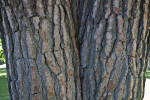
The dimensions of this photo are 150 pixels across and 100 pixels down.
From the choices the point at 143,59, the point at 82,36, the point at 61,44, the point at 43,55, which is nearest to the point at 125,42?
the point at 143,59

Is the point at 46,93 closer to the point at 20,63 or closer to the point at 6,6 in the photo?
the point at 20,63

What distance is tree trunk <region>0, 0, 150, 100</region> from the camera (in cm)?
181

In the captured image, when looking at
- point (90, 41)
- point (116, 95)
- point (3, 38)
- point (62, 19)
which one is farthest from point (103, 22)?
point (3, 38)

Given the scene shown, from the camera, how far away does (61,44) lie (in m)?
1.85

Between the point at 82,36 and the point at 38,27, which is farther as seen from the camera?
the point at 82,36

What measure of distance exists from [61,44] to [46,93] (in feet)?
1.41

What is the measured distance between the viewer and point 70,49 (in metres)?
1.91

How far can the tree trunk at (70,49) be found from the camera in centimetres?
181

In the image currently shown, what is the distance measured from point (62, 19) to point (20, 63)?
0.51 meters

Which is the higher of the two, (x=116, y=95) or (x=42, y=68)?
(x=42, y=68)

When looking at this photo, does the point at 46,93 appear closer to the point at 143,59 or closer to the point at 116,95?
the point at 116,95

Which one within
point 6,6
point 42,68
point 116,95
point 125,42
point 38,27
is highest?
point 6,6

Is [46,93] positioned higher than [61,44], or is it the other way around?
[61,44]

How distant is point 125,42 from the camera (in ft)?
6.10
